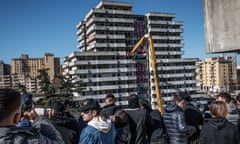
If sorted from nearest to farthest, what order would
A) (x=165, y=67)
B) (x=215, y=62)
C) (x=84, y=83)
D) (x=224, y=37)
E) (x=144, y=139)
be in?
(x=224, y=37) → (x=144, y=139) → (x=84, y=83) → (x=165, y=67) → (x=215, y=62)

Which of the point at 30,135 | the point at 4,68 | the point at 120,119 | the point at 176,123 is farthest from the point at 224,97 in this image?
the point at 4,68

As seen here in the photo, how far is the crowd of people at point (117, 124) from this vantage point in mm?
1592

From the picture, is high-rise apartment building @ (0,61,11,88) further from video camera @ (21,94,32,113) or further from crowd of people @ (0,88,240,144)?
video camera @ (21,94,32,113)

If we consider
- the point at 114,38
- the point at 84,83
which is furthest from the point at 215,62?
the point at 84,83

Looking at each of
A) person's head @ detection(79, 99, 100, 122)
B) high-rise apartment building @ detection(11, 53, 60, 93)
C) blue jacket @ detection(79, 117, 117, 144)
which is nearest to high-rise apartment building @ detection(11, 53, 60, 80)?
high-rise apartment building @ detection(11, 53, 60, 93)

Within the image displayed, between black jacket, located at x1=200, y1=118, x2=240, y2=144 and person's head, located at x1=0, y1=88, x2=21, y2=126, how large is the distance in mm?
2432

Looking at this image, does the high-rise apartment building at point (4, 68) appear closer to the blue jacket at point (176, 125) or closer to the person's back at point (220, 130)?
the blue jacket at point (176, 125)

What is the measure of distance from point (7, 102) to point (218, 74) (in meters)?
137

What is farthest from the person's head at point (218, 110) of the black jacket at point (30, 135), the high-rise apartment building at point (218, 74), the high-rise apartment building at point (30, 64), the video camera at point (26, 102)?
the high-rise apartment building at point (30, 64)

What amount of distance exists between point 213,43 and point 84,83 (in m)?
70.8

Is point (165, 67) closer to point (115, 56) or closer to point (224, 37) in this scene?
point (115, 56)

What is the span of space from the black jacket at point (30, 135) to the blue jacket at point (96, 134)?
1.06m

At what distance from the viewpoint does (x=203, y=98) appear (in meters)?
92.4

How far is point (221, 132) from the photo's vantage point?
300 centimetres
